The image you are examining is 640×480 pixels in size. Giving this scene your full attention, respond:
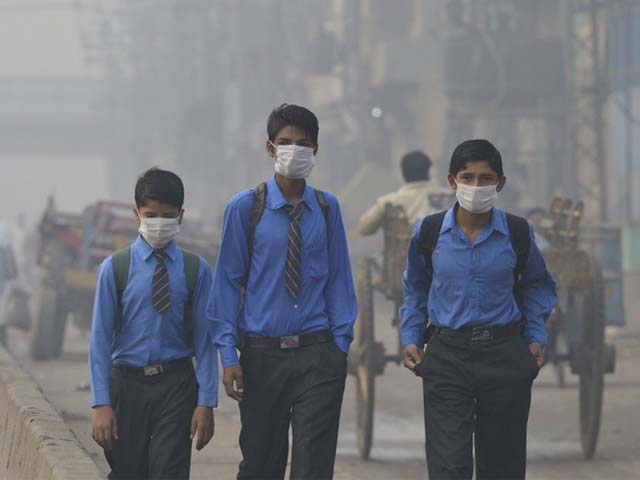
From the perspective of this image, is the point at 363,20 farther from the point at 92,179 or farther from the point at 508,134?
the point at 92,179

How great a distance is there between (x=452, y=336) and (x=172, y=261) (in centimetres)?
104

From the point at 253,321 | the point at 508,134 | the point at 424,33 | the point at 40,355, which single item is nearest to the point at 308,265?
the point at 253,321

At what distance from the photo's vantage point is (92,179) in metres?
186

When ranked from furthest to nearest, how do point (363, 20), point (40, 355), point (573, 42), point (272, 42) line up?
point (272, 42) → point (363, 20) → point (573, 42) → point (40, 355)

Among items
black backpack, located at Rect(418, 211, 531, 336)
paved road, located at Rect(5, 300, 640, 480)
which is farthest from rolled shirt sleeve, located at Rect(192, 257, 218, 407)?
paved road, located at Rect(5, 300, 640, 480)

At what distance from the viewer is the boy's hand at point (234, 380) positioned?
6441 mm

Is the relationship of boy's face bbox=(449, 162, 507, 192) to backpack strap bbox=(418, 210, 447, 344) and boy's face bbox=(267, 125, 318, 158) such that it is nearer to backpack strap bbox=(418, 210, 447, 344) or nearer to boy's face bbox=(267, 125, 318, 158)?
backpack strap bbox=(418, 210, 447, 344)

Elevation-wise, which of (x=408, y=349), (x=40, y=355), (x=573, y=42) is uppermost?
(x=573, y=42)

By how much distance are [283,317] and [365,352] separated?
17.1ft

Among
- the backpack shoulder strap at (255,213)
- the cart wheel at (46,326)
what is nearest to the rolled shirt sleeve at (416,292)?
the backpack shoulder strap at (255,213)

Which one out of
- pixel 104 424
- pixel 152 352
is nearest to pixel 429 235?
pixel 152 352

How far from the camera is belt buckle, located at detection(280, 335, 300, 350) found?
6.50 meters

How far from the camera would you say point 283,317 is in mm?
6523

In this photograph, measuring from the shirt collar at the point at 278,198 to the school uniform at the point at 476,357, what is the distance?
480 millimetres
